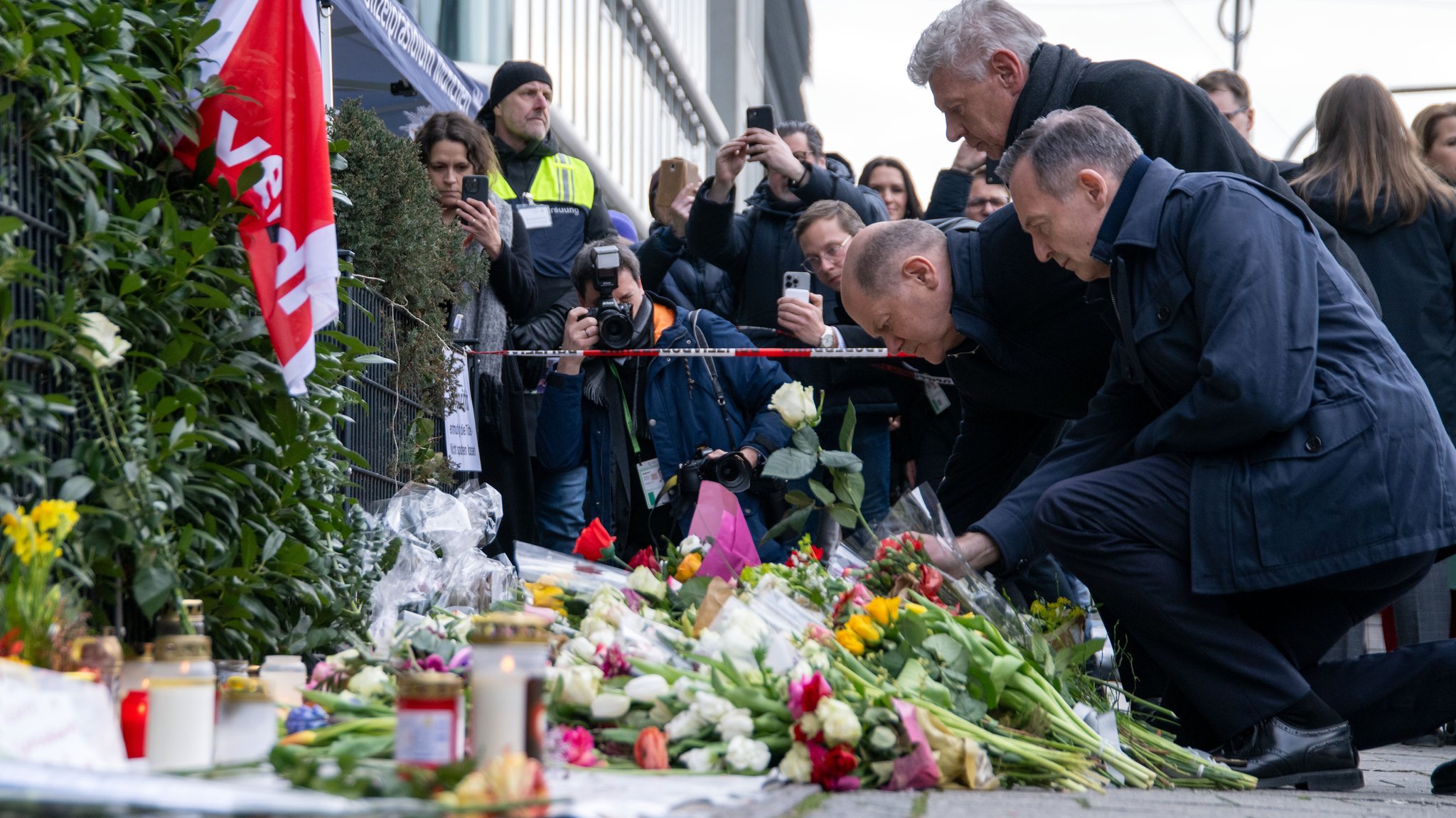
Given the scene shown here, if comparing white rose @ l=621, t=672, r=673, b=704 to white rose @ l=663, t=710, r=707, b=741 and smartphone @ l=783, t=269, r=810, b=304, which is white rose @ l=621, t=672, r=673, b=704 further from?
smartphone @ l=783, t=269, r=810, b=304

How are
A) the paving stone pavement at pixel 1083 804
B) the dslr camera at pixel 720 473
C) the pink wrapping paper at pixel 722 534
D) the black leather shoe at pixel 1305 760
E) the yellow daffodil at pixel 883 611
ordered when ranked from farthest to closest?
1. the dslr camera at pixel 720 473
2. the pink wrapping paper at pixel 722 534
3. the black leather shoe at pixel 1305 760
4. the yellow daffodil at pixel 883 611
5. the paving stone pavement at pixel 1083 804

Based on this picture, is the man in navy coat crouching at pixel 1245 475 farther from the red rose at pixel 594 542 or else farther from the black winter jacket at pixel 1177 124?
the red rose at pixel 594 542

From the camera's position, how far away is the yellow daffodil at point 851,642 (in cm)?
324

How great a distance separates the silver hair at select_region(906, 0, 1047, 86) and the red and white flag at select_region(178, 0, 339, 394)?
210 cm

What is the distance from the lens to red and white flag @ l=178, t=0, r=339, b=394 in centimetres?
349

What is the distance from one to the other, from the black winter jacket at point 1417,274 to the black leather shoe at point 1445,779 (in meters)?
2.26

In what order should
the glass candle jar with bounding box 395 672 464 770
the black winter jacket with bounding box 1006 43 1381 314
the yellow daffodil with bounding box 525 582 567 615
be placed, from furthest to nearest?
the black winter jacket with bounding box 1006 43 1381 314
the yellow daffodil with bounding box 525 582 567 615
the glass candle jar with bounding box 395 672 464 770

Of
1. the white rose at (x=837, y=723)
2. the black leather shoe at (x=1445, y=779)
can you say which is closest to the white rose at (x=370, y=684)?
the white rose at (x=837, y=723)

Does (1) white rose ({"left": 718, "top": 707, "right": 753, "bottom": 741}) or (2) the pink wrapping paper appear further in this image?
(2) the pink wrapping paper

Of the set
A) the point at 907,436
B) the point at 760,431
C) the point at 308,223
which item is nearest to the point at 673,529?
the point at 760,431

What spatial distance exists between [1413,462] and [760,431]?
2.86m

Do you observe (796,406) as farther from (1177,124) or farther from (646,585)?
(1177,124)

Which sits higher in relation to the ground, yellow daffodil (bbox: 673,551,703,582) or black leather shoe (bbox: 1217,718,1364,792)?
yellow daffodil (bbox: 673,551,703,582)

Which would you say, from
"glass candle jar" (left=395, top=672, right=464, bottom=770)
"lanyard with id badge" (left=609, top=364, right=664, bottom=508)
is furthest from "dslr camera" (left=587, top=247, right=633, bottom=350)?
"glass candle jar" (left=395, top=672, right=464, bottom=770)
